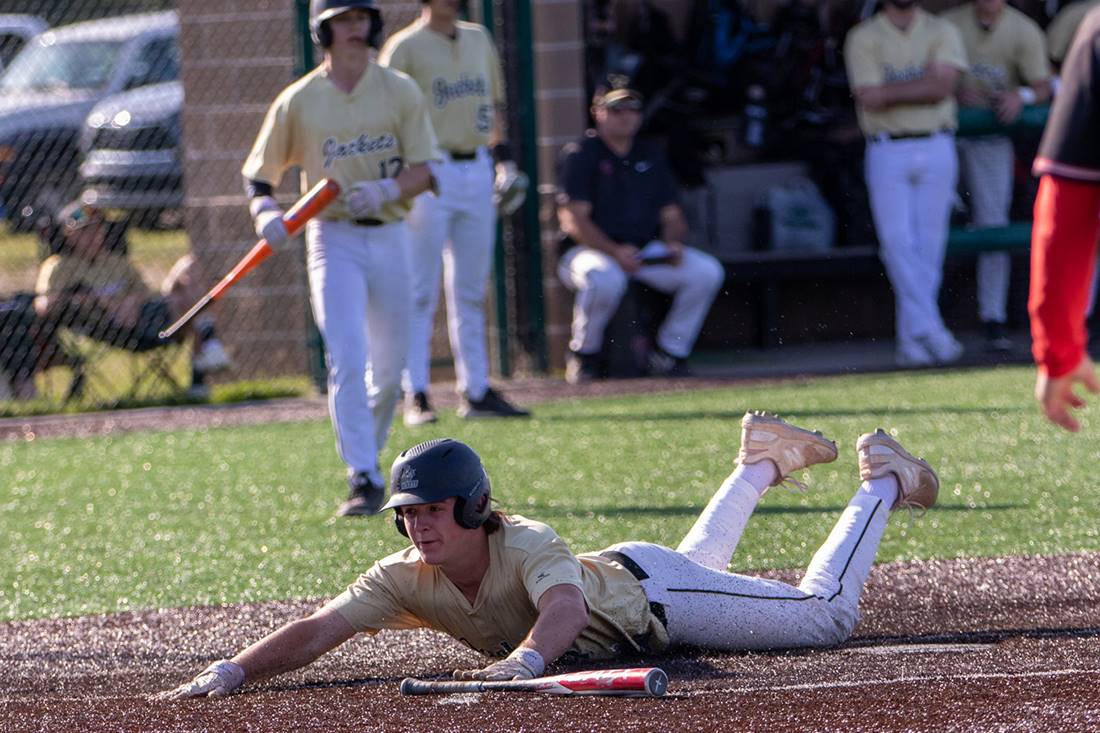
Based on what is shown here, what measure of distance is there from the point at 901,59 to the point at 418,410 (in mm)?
4031

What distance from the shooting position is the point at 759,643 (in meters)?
5.12

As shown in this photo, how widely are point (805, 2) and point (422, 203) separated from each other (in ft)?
17.0

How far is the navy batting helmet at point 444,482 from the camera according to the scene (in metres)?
4.64

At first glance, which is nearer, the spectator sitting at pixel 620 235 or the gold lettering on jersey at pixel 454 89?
the gold lettering on jersey at pixel 454 89

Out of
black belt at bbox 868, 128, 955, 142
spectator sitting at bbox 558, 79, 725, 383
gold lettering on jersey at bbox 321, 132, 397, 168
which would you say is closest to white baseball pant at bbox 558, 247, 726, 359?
spectator sitting at bbox 558, 79, 725, 383

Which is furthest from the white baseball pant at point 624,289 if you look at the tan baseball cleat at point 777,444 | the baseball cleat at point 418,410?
the tan baseball cleat at point 777,444

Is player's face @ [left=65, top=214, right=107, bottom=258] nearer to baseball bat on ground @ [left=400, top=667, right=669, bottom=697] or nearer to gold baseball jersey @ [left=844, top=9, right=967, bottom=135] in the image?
gold baseball jersey @ [left=844, top=9, right=967, bottom=135]

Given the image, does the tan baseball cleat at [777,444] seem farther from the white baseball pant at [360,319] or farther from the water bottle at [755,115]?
the water bottle at [755,115]

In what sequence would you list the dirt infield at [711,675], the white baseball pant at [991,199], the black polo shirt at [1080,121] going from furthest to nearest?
1. the white baseball pant at [991,199]
2. the dirt infield at [711,675]
3. the black polo shirt at [1080,121]

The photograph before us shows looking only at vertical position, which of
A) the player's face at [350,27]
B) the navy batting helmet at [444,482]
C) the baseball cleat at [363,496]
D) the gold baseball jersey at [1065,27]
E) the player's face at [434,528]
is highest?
the player's face at [350,27]

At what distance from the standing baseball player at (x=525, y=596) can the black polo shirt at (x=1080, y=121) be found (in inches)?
76.5

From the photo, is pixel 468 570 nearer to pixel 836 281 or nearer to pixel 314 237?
pixel 314 237

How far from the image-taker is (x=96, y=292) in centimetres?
1169

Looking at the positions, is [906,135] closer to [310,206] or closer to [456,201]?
[456,201]
